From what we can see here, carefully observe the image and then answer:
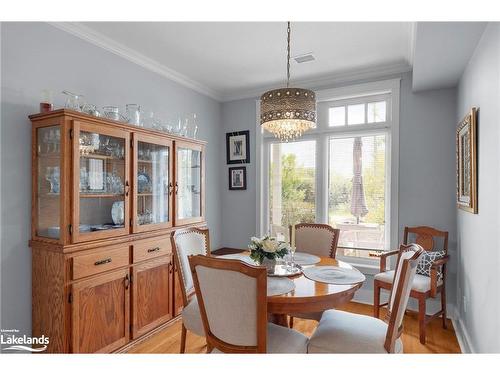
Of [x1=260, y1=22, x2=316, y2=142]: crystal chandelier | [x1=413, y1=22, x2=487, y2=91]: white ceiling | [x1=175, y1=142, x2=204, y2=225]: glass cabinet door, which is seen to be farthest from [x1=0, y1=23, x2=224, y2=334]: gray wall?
[x1=413, y1=22, x2=487, y2=91]: white ceiling

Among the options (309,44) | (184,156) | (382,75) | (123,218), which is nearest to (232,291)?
(123,218)

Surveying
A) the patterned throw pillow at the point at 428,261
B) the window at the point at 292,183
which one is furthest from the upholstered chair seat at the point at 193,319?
the patterned throw pillow at the point at 428,261

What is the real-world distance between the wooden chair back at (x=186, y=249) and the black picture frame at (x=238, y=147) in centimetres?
168

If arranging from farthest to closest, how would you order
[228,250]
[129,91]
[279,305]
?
1. [228,250]
2. [129,91]
3. [279,305]

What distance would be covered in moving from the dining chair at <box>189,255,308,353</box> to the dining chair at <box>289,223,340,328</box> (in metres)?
1.32

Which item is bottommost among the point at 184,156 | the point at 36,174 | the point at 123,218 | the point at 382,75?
the point at 123,218

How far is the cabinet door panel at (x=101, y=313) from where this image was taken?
2.06 metres

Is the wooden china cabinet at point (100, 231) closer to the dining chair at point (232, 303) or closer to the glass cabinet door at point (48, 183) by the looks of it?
the glass cabinet door at point (48, 183)

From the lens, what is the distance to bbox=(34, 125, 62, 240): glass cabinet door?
6.83 ft

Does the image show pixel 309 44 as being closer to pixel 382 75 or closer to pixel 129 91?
pixel 382 75

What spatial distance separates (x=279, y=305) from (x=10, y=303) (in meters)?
1.87

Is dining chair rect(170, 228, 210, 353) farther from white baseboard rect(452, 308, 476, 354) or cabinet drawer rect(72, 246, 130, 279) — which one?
white baseboard rect(452, 308, 476, 354)

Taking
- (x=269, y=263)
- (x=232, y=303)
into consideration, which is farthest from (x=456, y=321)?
(x=232, y=303)

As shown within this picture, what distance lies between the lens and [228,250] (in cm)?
419
